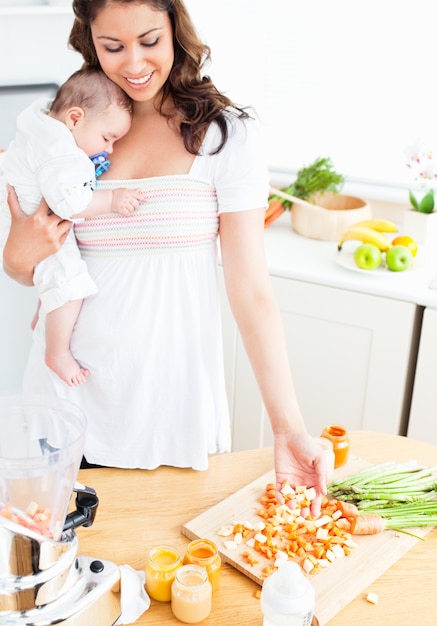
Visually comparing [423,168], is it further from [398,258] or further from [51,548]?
[51,548]

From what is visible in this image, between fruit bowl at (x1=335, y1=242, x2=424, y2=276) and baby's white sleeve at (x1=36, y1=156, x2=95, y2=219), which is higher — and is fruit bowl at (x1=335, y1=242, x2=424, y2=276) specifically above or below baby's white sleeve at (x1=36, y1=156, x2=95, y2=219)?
below

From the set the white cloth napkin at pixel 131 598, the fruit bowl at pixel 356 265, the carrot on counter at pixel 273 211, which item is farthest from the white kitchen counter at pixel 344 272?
the white cloth napkin at pixel 131 598

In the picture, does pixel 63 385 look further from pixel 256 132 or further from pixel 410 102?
pixel 410 102

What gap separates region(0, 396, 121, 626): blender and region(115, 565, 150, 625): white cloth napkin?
34mm

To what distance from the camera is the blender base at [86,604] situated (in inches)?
38.6

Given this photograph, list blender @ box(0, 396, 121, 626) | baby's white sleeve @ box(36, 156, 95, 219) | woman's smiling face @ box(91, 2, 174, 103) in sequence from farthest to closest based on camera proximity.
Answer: baby's white sleeve @ box(36, 156, 95, 219), woman's smiling face @ box(91, 2, 174, 103), blender @ box(0, 396, 121, 626)

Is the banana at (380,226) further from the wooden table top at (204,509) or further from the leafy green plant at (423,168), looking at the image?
the wooden table top at (204,509)

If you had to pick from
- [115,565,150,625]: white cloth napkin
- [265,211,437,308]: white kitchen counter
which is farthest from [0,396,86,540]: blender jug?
[265,211,437,308]: white kitchen counter

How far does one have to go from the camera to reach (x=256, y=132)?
1490 millimetres

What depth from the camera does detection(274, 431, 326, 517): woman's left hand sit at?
1.37 m

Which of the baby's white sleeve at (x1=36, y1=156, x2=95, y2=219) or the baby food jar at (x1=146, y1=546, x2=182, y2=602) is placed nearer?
the baby food jar at (x1=146, y1=546, x2=182, y2=602)

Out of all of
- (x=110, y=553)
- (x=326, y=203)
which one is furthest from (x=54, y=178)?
(x=326, y=203)

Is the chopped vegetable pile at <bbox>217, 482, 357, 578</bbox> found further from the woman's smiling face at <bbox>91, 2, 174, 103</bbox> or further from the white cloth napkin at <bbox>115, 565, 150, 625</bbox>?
the woman's smiling face at <bbox>91, 2, 174, 103</bbox>

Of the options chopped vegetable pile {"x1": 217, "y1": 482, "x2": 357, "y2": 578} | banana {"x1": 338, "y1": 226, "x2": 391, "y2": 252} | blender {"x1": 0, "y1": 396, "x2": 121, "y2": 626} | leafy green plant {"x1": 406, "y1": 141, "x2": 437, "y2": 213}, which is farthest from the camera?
leafy green plant {"x1": 406, "y1": 141, "x2": 437, "y2": 213}
